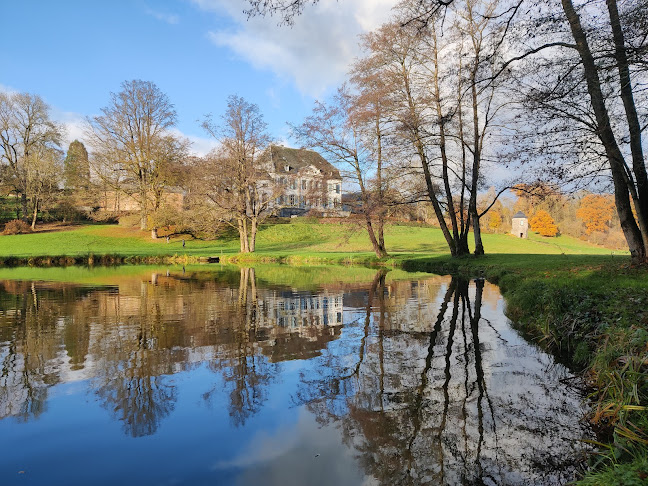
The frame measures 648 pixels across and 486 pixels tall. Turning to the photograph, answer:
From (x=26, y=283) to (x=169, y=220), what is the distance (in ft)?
76.1

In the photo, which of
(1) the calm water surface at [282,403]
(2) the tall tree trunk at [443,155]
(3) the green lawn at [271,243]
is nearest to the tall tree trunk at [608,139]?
(1) the calm water surface at [282,403]

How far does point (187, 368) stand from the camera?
640 centimetres

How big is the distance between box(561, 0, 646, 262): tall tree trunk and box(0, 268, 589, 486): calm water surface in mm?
4705

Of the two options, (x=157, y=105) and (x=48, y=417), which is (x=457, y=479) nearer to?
(x=48, y=417)

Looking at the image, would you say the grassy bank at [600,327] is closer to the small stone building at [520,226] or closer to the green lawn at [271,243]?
the green lawn at [271,243]

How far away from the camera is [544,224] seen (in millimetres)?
62906

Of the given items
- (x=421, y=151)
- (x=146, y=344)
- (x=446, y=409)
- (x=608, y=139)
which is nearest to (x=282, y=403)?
(x=446, y=409)

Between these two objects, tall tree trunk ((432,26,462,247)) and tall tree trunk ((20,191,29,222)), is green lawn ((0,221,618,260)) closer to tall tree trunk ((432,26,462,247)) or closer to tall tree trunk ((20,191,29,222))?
tall tree trunk ((20,191,29,222))

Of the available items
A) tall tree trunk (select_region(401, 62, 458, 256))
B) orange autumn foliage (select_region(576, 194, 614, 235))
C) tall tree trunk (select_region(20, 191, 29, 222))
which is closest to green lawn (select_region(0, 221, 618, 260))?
tall tree trunk (select_region(20, 191, 29, 222))

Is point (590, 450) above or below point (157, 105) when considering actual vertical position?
below

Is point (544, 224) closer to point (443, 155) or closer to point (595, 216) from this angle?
point (595, 216)

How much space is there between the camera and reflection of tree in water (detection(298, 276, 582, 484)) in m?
3.76

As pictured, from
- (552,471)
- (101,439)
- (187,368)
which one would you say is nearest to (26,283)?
(187,368)

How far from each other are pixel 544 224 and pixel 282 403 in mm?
66971
